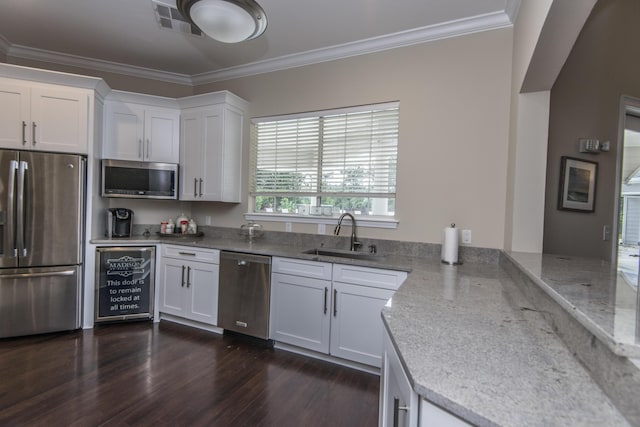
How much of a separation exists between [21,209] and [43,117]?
87 centimetres

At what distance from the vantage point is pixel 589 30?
2.50 metres

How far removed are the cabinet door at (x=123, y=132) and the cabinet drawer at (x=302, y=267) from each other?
82.9 inches

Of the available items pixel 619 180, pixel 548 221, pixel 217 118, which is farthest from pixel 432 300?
pixel 217 118

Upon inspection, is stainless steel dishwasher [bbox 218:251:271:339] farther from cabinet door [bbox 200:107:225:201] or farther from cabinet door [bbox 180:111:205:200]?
cabinet door [bbox 180:111:205:200]

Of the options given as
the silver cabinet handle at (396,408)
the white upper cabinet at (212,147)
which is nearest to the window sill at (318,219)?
the white upper cabinet at (212,147)

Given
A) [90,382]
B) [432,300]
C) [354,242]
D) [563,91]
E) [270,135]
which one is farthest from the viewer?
[270,135]

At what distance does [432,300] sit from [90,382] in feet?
7.75

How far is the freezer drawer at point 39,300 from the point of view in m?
2.76

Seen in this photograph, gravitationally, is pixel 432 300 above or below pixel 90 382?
above

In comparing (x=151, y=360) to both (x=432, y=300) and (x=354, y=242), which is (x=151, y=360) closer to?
(x=354, y=242)

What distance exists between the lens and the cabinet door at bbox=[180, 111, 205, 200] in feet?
11.5

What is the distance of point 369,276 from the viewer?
2.38 m

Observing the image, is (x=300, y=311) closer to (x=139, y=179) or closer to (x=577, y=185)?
(x=139, y=179)

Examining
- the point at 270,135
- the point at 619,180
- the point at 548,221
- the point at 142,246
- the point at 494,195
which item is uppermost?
the point at 270,135
